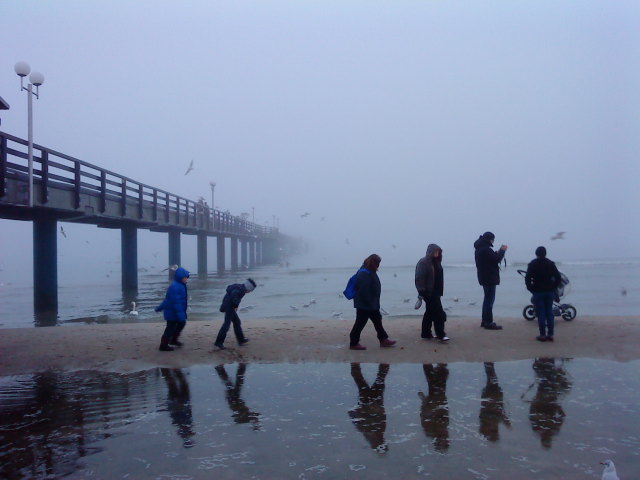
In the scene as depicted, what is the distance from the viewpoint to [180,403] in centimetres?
571

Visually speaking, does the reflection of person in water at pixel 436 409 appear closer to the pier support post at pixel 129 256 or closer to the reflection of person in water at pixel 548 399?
the reflection of person in water at pixel 548 399

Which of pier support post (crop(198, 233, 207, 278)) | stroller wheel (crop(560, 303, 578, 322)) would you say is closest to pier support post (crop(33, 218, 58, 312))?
stroller wheel (crop(560, 303, 578, 322))

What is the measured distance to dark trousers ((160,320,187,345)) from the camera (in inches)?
325

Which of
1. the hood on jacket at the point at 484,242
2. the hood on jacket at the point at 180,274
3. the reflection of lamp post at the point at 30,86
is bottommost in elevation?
the hood on jacket at the point at 180,274

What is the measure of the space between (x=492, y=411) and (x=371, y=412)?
45.6 inches

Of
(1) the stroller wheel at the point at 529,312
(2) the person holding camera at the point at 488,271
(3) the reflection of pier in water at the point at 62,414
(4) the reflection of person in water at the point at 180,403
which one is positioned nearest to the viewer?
(3) the reflection of pier in water at the point at 62,414

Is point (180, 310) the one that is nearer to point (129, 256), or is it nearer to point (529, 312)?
point (529, 312)

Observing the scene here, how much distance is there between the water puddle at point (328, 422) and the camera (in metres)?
4.00

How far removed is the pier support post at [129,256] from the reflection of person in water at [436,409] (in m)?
21.5

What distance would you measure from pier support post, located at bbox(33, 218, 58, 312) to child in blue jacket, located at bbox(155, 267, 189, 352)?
1079 cm

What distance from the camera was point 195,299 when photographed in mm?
21422

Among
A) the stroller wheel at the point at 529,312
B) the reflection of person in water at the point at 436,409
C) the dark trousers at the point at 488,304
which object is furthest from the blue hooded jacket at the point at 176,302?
the stroller wheel at the point at 529,312

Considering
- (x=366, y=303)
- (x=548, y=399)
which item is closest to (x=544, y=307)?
(x=366, y=303)

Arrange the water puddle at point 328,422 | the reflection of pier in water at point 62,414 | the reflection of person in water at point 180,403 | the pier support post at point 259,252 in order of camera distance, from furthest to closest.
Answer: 1. the pier support post at point 259,252
2. the reflection of person in water at point 180,403
3. the reflection of pier in water at point 62,414
4. the water puddle at point 328,422
